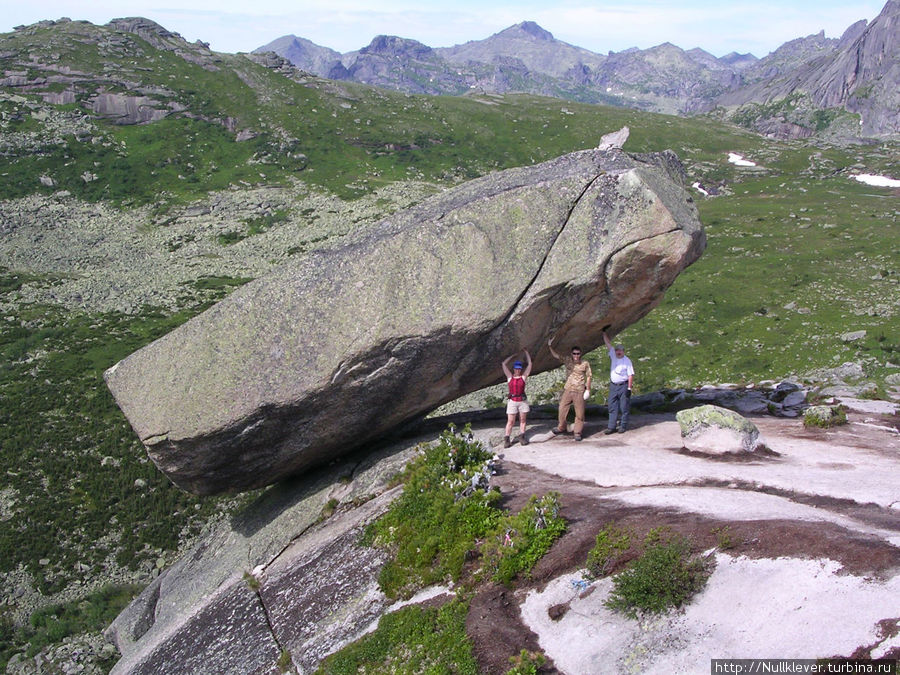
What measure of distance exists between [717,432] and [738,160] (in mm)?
142658

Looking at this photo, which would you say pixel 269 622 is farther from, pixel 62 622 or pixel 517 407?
pixel 62 622

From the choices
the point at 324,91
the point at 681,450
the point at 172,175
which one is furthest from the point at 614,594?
the point at 324,91

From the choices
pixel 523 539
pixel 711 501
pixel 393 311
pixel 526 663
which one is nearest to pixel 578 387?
pixel 393 311

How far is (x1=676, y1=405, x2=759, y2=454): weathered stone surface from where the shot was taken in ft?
54.6

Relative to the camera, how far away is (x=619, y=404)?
2020 centimetres

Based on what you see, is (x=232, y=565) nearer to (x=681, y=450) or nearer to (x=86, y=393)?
(x=681, y=450)

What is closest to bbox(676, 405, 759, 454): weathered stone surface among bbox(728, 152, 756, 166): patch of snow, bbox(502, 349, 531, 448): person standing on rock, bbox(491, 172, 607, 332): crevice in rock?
bbox(502, 349, 531, 448): person standing on rock

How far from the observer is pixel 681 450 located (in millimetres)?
17391

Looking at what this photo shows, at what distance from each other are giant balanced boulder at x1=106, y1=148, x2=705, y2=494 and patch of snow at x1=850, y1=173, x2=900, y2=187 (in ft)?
397

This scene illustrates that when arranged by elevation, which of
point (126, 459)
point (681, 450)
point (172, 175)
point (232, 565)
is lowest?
point (126, 459)

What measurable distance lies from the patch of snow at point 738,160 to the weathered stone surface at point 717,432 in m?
139

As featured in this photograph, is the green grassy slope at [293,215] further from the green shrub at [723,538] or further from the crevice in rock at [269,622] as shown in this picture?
the green shrub at [723,538]

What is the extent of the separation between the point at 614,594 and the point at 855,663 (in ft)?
12.0

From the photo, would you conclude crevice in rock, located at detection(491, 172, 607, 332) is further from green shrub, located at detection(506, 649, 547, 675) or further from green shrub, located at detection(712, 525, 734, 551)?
green shrub, located at detection(506, 649, 547, 675)
